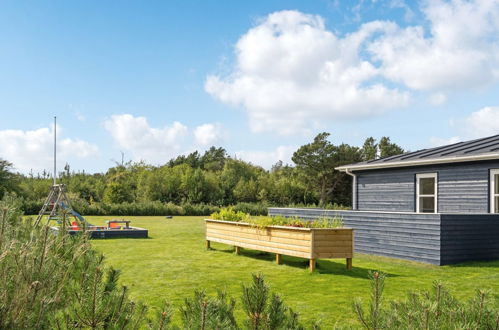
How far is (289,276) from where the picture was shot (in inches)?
334

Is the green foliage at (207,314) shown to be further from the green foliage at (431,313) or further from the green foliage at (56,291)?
the green foliage at (431,313)

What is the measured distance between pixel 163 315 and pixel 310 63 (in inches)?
526

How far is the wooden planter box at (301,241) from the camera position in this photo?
8.80m

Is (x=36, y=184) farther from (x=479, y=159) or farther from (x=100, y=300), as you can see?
(x=100, y=300)

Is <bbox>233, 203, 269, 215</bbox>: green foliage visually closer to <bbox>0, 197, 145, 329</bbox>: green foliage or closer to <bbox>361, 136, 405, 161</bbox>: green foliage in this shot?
<bbox>361, 136, 405, 161</bbox>: green foliage

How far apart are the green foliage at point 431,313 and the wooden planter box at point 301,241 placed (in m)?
6.48

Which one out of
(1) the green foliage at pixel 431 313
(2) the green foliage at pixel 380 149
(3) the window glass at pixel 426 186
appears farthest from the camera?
(2) the green foliage at pixel 380 149

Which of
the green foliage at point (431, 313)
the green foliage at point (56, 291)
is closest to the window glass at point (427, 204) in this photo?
the green foliage at point (431, 313)

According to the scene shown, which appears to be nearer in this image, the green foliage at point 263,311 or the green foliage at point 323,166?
the green foliage at point 263,311

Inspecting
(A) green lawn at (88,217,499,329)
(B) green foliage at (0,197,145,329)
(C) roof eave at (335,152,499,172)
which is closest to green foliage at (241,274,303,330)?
(B) green foliage at (0,197,145,329)

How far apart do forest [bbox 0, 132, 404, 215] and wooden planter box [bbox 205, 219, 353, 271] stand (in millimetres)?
19484

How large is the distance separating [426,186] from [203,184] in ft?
79.6

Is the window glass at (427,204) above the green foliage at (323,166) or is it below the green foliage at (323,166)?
below

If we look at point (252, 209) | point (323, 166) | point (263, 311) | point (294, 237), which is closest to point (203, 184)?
point (252, 209)
